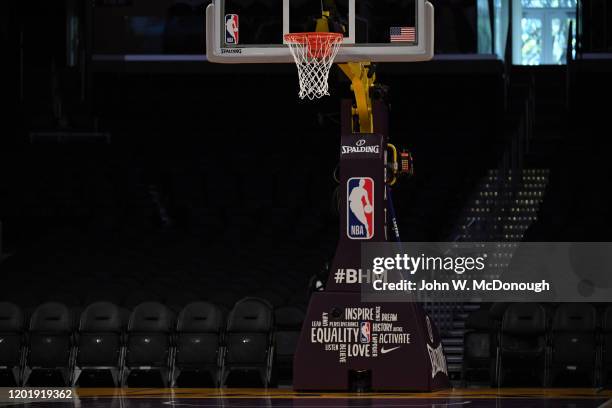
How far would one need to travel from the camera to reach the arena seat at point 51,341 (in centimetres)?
1371

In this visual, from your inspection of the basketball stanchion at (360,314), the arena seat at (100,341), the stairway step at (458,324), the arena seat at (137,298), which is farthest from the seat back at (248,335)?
the stairway step at (458,324)

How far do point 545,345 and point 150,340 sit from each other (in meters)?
4.12

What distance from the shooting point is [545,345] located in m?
13.2

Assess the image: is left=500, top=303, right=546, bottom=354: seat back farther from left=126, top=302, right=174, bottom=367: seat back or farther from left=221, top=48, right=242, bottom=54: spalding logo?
left=221, top=48, right=242, bottom=54: spalding logo

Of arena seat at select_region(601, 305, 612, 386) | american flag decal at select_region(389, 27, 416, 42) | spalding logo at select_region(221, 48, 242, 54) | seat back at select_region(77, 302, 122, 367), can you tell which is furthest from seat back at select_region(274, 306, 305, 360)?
american flag decal at select_region(389, 27, 416, 42)

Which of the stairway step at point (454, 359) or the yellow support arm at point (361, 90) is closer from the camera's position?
the yellow support arm at point (361, 90)

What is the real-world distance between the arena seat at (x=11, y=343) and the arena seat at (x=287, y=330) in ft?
9.13

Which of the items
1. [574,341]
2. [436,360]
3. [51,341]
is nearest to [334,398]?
[436,360]

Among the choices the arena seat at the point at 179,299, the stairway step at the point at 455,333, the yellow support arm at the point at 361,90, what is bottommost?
the stairway step at the point at 455,333

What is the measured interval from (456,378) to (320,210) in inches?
266

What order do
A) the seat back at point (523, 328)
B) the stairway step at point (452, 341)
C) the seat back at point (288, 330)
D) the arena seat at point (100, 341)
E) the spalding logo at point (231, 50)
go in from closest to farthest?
the spalding logo at point (231, 50), the seat back at point (523, 328), the arena seat at point (100, 341), the seat back at point (288, 330), the stairway step at point (452, 341)

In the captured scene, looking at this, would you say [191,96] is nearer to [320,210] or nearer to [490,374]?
[320,210]

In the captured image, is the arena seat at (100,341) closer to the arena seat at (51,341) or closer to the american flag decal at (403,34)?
the arena seat at (51,341)

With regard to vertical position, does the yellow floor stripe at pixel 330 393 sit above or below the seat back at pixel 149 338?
below
